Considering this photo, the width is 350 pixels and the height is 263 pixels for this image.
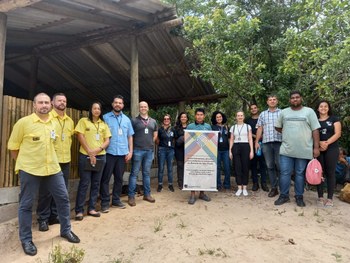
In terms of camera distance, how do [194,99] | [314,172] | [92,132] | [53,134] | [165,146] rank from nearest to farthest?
[53,134] < [92,132] < [314,172] < [165,146] < [194,99]

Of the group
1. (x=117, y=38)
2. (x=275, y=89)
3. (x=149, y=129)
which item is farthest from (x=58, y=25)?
(x=275, y=89)

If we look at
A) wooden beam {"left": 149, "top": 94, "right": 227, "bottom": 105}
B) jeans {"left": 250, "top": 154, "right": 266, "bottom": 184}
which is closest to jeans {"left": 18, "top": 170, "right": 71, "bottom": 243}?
jeans {"left": 250, "top": 154, "right": 266, "bottom": 184}

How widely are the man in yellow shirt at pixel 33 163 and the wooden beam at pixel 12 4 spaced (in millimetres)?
1563

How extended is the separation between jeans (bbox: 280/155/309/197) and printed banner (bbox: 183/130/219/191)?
1.21 meters

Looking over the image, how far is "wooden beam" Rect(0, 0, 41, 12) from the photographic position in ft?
14.3

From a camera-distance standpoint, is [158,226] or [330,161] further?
[330,161]

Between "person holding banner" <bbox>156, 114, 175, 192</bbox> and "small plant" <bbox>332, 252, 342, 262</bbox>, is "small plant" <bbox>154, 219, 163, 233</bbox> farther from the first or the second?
"small plant" <bbox>332, 252, 342, 262</bbox>

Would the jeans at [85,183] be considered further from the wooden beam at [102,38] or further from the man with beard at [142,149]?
the wooden beam at [102,38]

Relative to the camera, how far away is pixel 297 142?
5.16 meters

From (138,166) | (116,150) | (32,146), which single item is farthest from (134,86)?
(32,146)

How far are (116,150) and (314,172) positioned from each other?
3265 mm

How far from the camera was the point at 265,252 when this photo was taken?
3561 mm

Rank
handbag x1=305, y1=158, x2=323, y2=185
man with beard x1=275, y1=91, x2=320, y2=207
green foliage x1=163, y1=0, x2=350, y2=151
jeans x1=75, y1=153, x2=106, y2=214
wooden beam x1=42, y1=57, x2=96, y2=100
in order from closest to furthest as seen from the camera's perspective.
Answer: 1. jeans x1=75, y1=153, x2=106, y2=214
2. handbag x1=305, y1=158, x2=323, y2=185
3. man with beard x1=275, y1=91, x2=320, y2=207
4. green foliage x1=163, y1=0, x2=350, y2=151
5. wooden beam x1=42, y1=57, x2=96, y2=100

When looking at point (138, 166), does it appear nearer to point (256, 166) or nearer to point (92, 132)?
point (92, 132)
